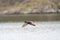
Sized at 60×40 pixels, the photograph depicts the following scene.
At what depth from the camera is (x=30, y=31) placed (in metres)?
8.00

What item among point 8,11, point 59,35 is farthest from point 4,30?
point 59,35

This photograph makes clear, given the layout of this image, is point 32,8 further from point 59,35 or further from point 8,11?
point 59,35

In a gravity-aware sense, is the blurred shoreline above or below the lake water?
above

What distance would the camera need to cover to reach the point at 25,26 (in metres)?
8.40

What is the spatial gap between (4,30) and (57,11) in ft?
6.00

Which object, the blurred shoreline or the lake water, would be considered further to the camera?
the blurred shoreline

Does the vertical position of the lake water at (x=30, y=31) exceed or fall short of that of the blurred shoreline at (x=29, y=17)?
it falls short

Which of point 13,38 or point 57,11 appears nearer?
point 13,38

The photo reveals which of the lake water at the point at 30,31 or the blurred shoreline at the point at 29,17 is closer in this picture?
the lake water at the point at 30,31

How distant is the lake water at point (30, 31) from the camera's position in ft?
24.0

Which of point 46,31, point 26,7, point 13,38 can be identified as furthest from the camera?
point 26,7

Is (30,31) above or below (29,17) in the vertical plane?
below

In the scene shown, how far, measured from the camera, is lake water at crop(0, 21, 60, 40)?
7309mm

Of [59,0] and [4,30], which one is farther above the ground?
[59,0]
